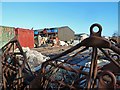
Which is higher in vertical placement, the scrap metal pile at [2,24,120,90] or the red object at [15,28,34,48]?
the red object at [15,28,34,48]

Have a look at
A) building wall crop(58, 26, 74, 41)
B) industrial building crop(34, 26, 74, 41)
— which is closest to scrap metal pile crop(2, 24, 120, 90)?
industrial building crop(34, 26, 74, 41)

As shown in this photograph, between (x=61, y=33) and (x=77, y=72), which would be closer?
(x=77, y=72)

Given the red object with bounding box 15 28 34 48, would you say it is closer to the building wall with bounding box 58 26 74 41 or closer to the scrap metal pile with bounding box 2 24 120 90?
the scrap metal pile with bounding box 2 24 120 90

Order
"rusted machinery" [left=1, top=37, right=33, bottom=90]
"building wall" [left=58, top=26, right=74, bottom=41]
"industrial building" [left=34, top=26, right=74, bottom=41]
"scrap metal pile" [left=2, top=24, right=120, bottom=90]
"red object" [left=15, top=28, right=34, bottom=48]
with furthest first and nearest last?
"building wall" [left=58, top=26, right=74, bottom=41] < "industrial building" [left=34, top=26, right=74, bottom=41] < "red object" [left=15, top=28, right=34, bottom=48] < "rusted machinery" [left=1, top=37, right=33, bottom=90] < "scrap metal pile" [left=2, top=24, right=120, bottom=90]

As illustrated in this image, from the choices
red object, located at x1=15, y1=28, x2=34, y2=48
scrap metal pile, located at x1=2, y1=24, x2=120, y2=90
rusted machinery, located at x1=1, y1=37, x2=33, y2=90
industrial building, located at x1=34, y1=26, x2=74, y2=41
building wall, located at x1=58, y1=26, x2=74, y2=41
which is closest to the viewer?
scrap metal pile, located at x1=2, y1=24, x2=120, y2=90

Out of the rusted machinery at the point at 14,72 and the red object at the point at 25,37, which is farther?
the red object at the point at 25,37

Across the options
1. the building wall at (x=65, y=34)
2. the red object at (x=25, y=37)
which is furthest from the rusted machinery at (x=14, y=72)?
the building wall at (x=65, y=34)

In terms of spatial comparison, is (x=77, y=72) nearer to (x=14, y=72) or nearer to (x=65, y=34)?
(x=14, y=72)

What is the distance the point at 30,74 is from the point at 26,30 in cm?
1638

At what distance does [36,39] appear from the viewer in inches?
940

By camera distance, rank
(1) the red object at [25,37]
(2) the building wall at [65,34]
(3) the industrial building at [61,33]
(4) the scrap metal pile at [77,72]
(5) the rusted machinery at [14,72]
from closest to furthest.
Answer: (4) the scrap metal pile at [77,72] → (5) the rusted machinery at [14,72] → (1) the red object at [25,37] → (3) the industrial building at [61,33] → (2) the building wall at [65,34]

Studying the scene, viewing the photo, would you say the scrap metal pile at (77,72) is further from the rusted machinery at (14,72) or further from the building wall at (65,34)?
the building wall at (65,34)

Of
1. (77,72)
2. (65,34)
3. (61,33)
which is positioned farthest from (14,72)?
(65,34)

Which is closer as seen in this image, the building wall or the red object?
the red object
